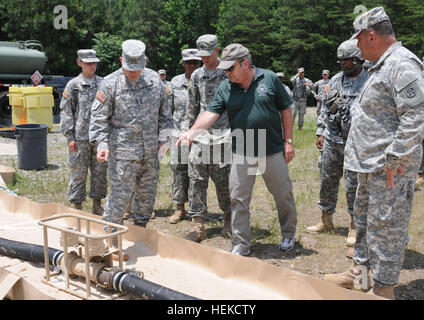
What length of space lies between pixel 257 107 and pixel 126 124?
122 cm

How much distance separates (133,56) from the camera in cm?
427

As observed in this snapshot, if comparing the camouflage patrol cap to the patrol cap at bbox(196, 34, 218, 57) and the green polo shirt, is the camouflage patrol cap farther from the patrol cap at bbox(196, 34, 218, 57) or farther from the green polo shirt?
the patrol cap at bbox(196, 34, 218, 57)

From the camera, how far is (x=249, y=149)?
174 inches

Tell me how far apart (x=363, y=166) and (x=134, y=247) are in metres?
2.13

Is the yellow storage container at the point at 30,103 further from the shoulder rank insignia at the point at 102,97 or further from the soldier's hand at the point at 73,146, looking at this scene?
the shoulder rank insignia at the point at 102,97

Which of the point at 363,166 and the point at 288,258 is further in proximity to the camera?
the point at 288,258

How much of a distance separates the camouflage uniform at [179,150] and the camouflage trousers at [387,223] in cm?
302

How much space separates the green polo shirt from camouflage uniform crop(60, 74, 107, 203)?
2.10 m

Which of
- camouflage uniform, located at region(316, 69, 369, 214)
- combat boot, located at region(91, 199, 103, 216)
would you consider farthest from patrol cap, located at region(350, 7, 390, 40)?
combat boot, located at region(91, 199, 103, 216)

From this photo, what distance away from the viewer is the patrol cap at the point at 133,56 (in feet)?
14.0
